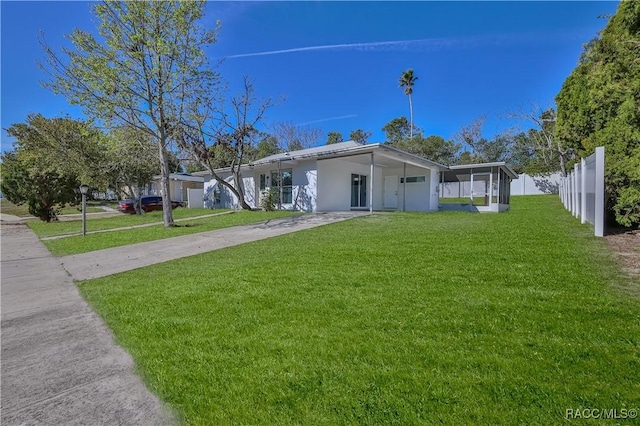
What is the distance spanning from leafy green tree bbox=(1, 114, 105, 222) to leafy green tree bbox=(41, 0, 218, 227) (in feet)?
22.1

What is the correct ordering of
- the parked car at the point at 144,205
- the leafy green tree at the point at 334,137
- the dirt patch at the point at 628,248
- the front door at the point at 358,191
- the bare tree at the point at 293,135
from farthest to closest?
the leafy green tree at the point at 334,137
the bare tree at the point at 293,135
the parked car at the point at 144,205
the front door at the point at 358,191
the dirt patch at the point at 628,248

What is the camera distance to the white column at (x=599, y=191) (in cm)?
643

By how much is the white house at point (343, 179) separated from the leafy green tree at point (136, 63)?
5674mm

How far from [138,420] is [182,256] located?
5800 millimetres

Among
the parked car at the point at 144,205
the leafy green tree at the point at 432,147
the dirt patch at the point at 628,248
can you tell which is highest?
the leafy green tree at the point at 432,147

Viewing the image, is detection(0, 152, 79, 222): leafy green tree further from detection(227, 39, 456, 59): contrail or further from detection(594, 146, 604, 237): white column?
detection(594, 146, 604, 237): white column

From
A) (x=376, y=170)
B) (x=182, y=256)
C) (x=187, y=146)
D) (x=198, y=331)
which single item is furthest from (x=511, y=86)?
(x=198, y=331)

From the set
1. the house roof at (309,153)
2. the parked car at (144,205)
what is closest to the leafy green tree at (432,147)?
the house roof at (309,153)

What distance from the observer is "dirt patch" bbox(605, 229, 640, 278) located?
440 centimetres

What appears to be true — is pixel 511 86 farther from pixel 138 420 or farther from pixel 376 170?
pixel 138 420

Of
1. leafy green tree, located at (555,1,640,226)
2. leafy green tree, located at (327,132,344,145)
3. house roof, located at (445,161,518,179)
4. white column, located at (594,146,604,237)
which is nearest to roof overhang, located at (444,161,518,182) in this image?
house roof, located at (445,161,518,179)

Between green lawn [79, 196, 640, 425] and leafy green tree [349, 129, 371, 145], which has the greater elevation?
leafy green tree [349, 129, 371, 145]

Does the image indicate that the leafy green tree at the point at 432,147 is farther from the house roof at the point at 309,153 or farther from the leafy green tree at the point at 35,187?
the leafy green tree at the point at 35,187

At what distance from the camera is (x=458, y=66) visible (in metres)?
21.1
